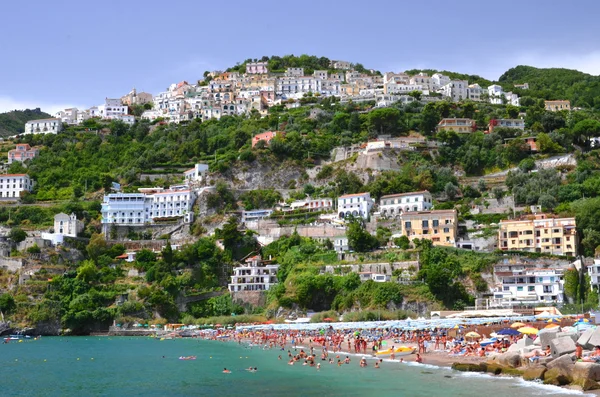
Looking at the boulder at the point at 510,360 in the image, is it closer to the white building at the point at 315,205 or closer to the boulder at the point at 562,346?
the boulder at the point at 562,346

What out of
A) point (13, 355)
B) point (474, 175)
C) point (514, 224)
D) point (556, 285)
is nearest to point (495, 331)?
point (556, 285)

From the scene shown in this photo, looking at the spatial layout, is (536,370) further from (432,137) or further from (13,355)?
(432,137)

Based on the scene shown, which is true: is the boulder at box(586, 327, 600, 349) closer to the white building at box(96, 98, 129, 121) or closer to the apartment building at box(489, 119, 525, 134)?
the apartment building at box(489, 119, 525, 134)

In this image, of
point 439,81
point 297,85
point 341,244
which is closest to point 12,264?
point 341,244

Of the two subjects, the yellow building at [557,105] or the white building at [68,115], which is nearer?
the yellow building at [557,105]

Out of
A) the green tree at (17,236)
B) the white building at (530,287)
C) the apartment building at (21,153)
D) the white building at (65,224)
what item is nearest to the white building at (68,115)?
the apartment building at (21,153)

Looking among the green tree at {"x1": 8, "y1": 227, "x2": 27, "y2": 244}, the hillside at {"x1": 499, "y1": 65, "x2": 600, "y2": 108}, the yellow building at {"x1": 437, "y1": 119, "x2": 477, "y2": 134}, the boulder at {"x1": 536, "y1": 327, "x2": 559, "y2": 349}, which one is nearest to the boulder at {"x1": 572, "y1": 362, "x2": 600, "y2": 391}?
the boulder at {"x1": 536, "y1": 327, "x2": 559, "y2": 349}

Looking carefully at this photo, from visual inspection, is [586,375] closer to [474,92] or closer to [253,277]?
[253,277]
